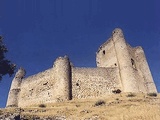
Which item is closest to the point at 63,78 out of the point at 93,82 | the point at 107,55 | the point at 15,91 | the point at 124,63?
the point at 93,82

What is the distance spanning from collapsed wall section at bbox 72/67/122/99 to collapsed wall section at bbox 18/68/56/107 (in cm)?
267

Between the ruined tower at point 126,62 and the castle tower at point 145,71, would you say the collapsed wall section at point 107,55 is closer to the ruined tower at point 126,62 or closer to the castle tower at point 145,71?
the ruined tower at point 126,62

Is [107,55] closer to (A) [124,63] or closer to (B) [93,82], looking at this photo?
(A) [124,63]

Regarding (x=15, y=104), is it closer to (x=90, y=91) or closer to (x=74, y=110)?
(x=90, y=91)

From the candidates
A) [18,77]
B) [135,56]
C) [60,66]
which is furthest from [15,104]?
[135,56]

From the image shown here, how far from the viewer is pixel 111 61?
34.8m

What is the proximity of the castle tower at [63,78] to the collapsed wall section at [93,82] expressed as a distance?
2.56ft

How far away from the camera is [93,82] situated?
3064 cm

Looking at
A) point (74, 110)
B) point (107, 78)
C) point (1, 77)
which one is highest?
point (107, 78)

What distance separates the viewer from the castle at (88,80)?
29.5 m

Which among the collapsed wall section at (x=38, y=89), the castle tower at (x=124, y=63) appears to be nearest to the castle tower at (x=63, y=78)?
the collapsed wall section at (x=38, y=89)

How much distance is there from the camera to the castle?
29.5 metres

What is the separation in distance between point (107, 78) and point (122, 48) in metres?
4.61

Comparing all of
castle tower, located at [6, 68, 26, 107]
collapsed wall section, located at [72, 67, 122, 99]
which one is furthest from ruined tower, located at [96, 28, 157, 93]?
castle tower, located at [6, 68, 26, 107]
